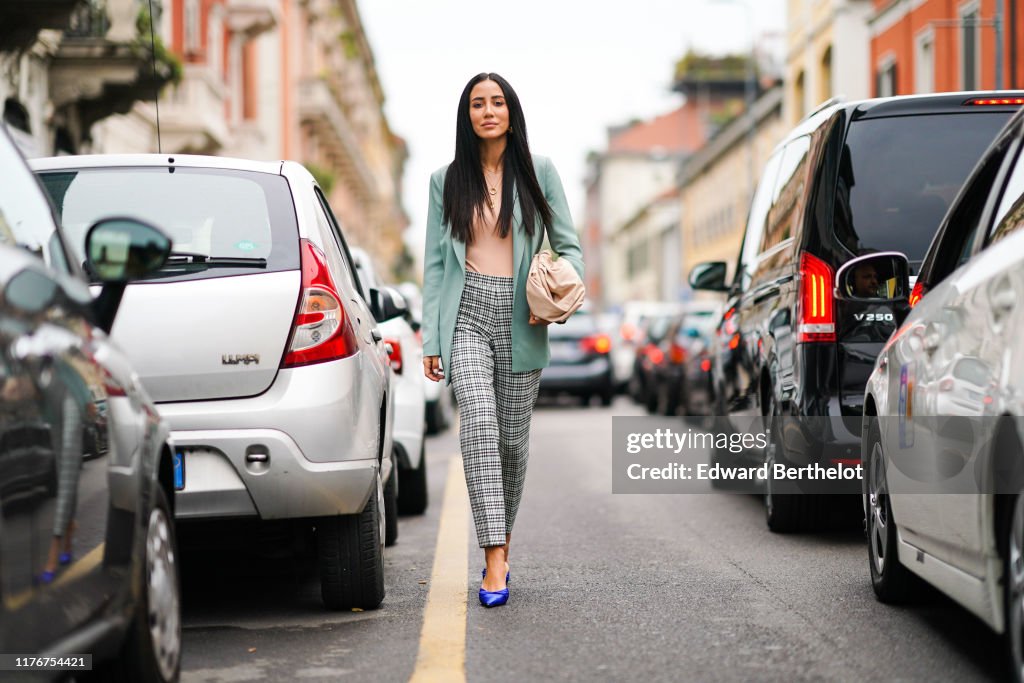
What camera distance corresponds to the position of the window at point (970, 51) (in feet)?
85.5

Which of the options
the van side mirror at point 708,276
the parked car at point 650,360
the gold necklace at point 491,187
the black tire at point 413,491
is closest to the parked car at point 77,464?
the gold necklace at point 491,187

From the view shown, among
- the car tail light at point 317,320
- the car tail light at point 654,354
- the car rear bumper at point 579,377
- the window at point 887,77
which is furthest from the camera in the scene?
the window at point 887,77

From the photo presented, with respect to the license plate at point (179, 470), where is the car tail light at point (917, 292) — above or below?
above

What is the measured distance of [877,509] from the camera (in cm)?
610

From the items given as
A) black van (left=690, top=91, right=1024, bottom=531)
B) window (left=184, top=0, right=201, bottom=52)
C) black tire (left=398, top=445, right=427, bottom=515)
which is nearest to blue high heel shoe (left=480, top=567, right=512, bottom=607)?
black van (left=690, top=91, right=1024, bottom=531)

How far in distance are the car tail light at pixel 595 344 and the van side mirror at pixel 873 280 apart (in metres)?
17.8

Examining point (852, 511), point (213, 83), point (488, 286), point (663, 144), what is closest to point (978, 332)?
point (488, 286)

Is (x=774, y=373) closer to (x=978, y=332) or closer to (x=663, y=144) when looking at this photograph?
(x=978, y=332)

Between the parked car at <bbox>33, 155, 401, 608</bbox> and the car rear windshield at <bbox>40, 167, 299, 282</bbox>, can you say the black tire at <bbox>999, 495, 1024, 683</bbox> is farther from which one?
the car rear windshield at <bbox>40, 167, 299, 282</bbox>

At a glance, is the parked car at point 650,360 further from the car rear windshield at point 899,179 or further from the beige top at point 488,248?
the beige top at point 488,248

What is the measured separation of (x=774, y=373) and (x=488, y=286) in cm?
244

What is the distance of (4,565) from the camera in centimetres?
323

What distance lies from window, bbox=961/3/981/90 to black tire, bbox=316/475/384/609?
72.4 feet

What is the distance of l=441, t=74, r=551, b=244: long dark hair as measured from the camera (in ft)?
20.5
